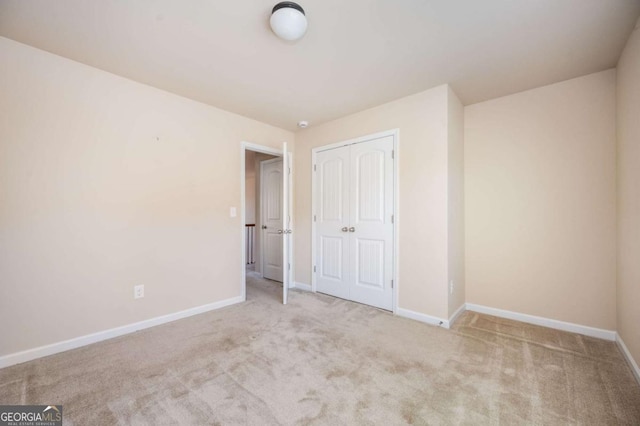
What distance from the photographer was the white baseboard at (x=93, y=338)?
2.04m

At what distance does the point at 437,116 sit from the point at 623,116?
1.42 m

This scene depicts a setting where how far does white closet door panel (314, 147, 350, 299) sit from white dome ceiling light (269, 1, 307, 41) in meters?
1.88

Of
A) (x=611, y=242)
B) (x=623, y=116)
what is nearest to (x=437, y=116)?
(x=623, y=116)

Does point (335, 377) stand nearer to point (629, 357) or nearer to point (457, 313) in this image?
point (457, 313)

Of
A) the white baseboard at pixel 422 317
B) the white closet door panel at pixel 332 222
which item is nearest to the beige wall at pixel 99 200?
the white closet door panel at pixel 332 222

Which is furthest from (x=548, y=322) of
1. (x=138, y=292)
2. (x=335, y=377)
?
(x=138, y=292)

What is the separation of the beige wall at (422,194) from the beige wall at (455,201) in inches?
3.7

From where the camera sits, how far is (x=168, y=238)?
2883mm

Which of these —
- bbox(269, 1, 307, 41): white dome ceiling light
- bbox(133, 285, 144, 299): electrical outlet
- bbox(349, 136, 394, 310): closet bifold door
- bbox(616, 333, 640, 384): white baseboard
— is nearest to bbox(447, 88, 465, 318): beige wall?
bbox(349, 136, 394, 310): closet bifold door

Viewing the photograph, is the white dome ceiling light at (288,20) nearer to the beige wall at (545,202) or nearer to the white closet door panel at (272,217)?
the beige wall at (545,202)

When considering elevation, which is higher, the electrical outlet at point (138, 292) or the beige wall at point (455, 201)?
the beige wall at point (455, 201)

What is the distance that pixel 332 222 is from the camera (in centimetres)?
374

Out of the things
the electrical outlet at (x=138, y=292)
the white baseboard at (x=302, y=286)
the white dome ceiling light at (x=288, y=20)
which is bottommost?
the white baseboard at (x=302, y=286)

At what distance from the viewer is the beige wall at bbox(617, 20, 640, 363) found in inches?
74.5
